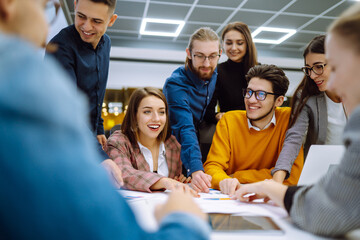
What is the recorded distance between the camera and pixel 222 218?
749mm

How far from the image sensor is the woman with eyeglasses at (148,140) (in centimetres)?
156

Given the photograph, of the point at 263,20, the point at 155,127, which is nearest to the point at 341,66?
the point at 155,127

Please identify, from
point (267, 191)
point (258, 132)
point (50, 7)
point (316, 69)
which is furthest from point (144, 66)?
point (50, 7)

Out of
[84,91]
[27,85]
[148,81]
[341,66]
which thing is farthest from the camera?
[148,81]

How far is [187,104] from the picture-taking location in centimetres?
184

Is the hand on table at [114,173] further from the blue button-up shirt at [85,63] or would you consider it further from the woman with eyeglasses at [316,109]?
the woman with eyeglasses at [316,109]

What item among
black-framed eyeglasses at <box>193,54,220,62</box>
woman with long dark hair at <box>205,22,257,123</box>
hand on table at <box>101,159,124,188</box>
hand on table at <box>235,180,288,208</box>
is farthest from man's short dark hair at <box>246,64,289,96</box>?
hand on table at <box>101,159,124,188</box>

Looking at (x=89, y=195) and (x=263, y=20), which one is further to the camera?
(x=263, y=20)

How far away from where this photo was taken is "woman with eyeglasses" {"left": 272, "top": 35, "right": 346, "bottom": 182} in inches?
60.8

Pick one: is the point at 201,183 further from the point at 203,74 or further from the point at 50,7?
the point at 50,7

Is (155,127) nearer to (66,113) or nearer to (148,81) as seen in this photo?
(66,113)

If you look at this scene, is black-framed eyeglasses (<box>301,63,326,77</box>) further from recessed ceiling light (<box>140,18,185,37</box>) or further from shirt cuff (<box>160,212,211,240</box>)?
recessed ceiling light (<box>140,18,185,37</box>)

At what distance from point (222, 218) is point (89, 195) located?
1.60 feet

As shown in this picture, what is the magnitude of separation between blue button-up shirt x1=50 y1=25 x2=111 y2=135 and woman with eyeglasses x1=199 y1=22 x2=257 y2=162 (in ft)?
2.65
